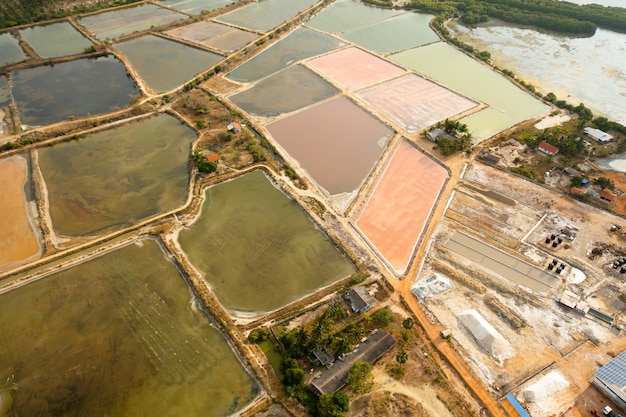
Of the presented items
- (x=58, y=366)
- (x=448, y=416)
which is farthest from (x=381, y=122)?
(x=58, y=366)

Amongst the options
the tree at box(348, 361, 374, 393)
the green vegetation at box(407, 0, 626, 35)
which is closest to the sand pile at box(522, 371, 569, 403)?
the tree at box(348, 361, 374, 393)

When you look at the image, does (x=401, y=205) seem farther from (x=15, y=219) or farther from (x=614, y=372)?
(x=15, y=219)

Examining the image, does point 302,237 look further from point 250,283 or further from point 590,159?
point 590,159

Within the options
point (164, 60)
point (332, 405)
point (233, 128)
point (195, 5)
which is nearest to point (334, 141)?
point (233, 128)

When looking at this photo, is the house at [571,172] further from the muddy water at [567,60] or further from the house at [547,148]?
the muddy water at [567,60]

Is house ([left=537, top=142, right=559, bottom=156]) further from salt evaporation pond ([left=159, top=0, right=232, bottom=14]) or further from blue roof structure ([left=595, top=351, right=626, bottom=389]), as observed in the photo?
salt evaporation pond ([left=159, top=0, right=232, bottom=14])

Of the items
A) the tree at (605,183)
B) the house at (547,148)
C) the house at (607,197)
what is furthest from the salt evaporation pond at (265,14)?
the house at (607,197)
